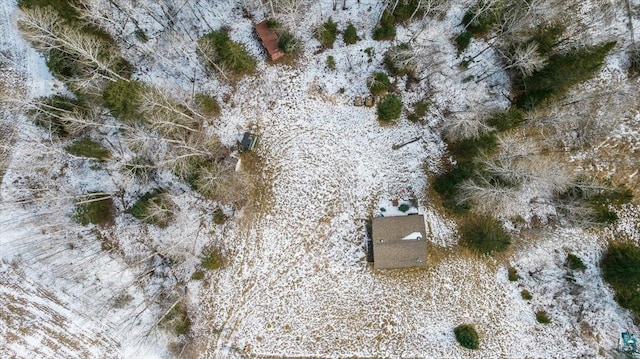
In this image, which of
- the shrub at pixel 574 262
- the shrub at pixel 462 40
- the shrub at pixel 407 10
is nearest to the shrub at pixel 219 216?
the shrub at pixel 407 10

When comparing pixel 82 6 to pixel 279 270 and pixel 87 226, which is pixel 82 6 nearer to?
pixel 87 226

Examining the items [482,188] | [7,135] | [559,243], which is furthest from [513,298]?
[7,135]

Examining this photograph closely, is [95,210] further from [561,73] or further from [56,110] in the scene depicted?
[561,73]

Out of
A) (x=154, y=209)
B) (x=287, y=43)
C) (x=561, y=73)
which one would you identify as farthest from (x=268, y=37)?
(x=561, y=73)

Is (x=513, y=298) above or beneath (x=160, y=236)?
beneath

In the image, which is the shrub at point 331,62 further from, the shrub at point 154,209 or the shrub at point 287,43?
the shrub at point 154,209

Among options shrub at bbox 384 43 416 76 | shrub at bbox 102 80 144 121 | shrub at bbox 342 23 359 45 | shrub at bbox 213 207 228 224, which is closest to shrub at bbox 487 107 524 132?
shrub at bbox 384 43 416 76
